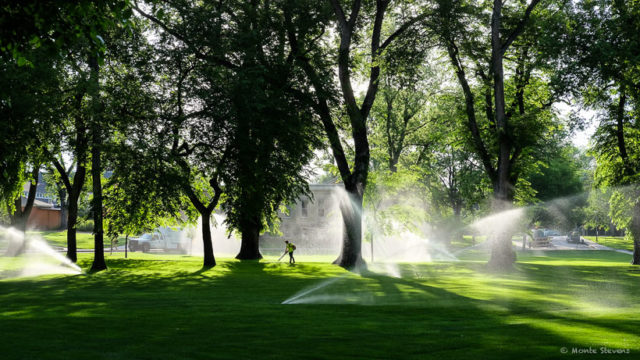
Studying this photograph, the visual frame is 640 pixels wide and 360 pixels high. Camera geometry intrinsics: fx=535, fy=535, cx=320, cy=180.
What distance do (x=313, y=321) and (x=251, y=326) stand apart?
1329 millimetres

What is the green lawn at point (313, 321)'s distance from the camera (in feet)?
25.8

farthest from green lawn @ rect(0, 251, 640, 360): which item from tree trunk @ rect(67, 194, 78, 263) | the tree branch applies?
the tree branch

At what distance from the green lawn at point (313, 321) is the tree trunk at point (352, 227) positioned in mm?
10577

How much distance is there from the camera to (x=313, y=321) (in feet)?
35.1

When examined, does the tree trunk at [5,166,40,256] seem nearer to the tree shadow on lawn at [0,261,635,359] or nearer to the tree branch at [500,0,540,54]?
the tree shadow on lawn at [0,261,635,359]

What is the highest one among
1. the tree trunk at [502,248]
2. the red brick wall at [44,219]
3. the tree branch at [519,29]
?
the tree branch at [519,29]

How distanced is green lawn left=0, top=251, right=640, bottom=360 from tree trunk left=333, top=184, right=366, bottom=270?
1058 cm

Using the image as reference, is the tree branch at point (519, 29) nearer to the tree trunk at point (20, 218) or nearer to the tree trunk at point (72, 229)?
the tree trunk at point (72, 229)

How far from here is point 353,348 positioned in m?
8.05

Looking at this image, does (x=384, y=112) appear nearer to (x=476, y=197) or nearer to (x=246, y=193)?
(x=476, y=197)

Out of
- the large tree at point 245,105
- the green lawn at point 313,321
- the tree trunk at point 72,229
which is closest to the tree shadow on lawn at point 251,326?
the green lawn at point 313,321

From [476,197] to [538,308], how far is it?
33497 millimetres

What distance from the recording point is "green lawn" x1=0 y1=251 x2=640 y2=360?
25.8ft

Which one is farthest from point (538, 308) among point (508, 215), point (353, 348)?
point (508, 215)
